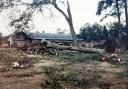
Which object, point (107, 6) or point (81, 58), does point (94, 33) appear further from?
point (81, 58)

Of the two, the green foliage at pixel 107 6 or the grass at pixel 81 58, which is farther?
the green foliage at pixel 107 6

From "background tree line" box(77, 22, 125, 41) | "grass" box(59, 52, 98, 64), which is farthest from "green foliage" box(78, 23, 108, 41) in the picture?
"grass" box(59, 52, 98, 64)

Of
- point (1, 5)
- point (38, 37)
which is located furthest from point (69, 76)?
point (38, 37)

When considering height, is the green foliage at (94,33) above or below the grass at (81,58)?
above

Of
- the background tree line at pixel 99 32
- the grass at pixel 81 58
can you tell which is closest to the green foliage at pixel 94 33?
the background tree line at pixel 99 32

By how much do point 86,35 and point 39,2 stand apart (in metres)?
30.3

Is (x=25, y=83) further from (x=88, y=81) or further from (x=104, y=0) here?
(x=104, y=0)

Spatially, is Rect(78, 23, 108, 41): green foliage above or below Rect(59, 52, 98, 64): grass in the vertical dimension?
above

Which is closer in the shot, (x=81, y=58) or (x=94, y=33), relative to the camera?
(x=81, y=58)

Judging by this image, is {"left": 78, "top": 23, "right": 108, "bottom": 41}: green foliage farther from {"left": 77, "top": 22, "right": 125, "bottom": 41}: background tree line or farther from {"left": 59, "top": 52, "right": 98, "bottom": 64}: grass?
{"left": 59, "top": 52, "right": 98, "bottom": 64}: grass

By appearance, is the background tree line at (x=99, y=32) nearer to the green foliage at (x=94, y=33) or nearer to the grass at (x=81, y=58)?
the green foliage at (x=94, y=33)

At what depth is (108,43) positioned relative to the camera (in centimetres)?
2741

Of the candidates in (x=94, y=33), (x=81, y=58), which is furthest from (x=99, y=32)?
(x=81, y=58)

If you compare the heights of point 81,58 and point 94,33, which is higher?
point 94,33
